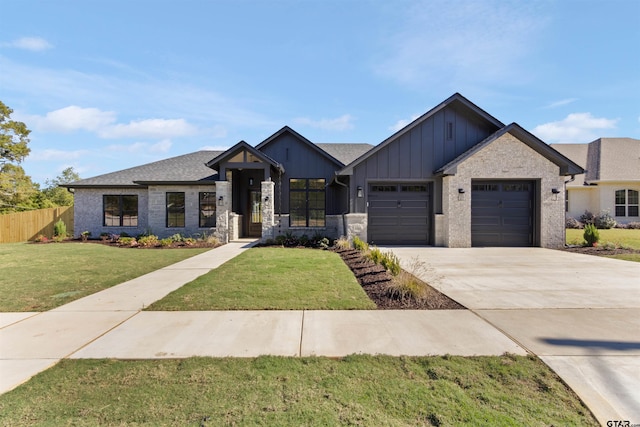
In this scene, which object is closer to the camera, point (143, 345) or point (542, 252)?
point (143, 345)

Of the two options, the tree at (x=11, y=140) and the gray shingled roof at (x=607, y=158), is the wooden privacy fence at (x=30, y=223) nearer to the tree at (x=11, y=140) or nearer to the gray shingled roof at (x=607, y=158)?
the tree at (x=11, y=140)

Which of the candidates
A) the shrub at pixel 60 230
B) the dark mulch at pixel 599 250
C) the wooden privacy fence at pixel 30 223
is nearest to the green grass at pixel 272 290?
the dark mulch at pixel 599 250

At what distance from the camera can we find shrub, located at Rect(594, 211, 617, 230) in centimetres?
2028

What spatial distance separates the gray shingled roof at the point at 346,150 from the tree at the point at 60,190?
35473 mm

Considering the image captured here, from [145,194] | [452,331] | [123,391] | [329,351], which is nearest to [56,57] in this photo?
[145,194]

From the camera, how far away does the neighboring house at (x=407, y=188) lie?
1273 centimetres

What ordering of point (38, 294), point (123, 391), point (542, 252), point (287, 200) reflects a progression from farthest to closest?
point (287, 200), point (542, 252), point (38, 294), point (123, 391)

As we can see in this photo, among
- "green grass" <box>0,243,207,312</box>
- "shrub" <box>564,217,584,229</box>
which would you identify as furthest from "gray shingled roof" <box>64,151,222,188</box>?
"shrub" <box>564,217,584,229</box>

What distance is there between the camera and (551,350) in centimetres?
338

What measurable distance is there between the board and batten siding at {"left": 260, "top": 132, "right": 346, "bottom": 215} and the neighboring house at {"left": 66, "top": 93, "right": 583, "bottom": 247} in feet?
0.18

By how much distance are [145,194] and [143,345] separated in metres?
15.7

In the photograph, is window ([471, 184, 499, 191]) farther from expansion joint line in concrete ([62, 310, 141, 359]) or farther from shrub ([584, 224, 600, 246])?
expansion joint line in concrete ([62, 310, 141, 359])

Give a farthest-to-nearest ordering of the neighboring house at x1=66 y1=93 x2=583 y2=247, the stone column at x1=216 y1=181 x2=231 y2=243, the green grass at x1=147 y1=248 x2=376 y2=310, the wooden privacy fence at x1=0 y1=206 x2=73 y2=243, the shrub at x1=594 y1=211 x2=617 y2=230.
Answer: the shrub at x1=594 y1=211 x2=617 y2=230, the wooden privacy fence at x1=0 y1=206 x2=73 y2=243, the stone column at x1=216 y1=181 x2=231 y2=243, the neighboring house at x1=66 y1=93 x2=583 y2=247, the green grass at x1=147 y1=248 x2=376 y2=310

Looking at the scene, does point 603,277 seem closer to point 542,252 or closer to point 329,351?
point 542,252
